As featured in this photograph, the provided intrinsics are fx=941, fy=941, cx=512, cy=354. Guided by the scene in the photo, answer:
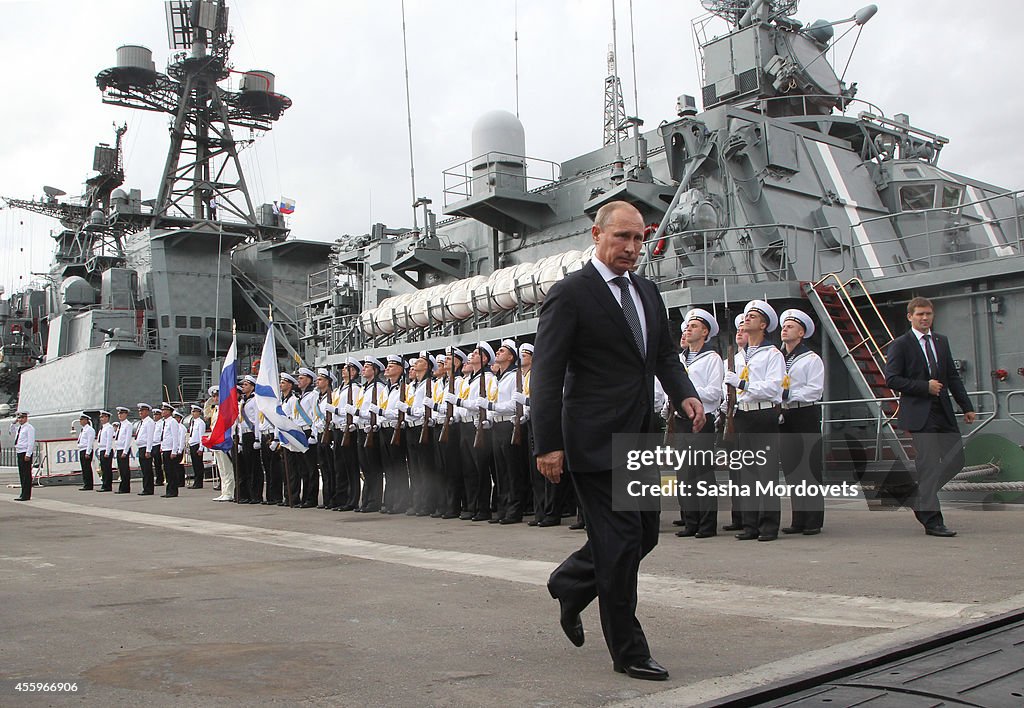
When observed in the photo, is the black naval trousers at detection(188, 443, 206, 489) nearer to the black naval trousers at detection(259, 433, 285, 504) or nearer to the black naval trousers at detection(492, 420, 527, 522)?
the black naval trousers at detection(259, 433, 285, 504)

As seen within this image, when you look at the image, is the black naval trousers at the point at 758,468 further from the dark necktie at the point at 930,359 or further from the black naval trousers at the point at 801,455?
the dark necktie at the point at 930,359

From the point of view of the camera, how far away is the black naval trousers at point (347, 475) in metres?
11.7

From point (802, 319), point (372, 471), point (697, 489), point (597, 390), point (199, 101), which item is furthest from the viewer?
point (199, 101)

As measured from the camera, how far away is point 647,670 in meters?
3.11

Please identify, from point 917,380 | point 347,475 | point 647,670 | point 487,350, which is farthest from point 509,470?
point 647,670

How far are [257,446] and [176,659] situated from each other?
426 inches

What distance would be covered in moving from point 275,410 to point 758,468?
722 centimetres

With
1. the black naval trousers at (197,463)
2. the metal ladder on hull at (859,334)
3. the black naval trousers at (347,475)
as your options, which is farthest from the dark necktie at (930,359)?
the black naval trousers at (197,463)

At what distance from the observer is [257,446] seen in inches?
550

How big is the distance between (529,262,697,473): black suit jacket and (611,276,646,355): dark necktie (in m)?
0.03

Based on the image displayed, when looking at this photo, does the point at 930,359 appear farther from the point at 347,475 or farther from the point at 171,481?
the point at 171,481

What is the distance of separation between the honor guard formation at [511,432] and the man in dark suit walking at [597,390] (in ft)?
11.9

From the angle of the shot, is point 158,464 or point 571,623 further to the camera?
point 158,464

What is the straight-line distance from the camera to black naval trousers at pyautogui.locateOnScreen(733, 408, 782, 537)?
704cm
